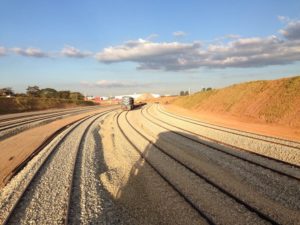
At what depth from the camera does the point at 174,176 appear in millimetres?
11188

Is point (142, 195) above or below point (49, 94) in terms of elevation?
below

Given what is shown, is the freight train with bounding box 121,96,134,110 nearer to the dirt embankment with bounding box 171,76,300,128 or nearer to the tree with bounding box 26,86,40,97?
the dirt embankment with bounding box 171,76,300,128

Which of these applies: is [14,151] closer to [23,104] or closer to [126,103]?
[126,103]

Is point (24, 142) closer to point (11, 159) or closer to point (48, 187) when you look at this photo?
point (11, 159)

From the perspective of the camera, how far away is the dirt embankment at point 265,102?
27.6m

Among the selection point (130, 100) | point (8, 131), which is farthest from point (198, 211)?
point (130, 100)

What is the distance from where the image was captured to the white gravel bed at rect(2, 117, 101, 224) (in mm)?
8281

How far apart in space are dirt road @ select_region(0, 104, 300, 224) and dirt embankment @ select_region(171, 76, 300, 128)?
36.5 ft

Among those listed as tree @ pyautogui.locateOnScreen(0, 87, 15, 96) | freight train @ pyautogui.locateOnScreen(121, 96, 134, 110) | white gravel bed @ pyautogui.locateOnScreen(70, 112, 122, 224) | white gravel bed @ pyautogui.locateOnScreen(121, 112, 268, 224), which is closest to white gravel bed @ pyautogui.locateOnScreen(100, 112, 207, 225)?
white gravel bed @ pyautogui.locateOnScreen(70, 112, 122, 224)

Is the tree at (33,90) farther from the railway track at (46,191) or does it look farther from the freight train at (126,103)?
the railway track at (46,191)

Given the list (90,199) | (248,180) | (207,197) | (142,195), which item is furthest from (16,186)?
(248,180)

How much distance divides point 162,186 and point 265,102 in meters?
27.0

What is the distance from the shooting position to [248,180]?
10.3 metres

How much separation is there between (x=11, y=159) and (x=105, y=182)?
26.1 ft
